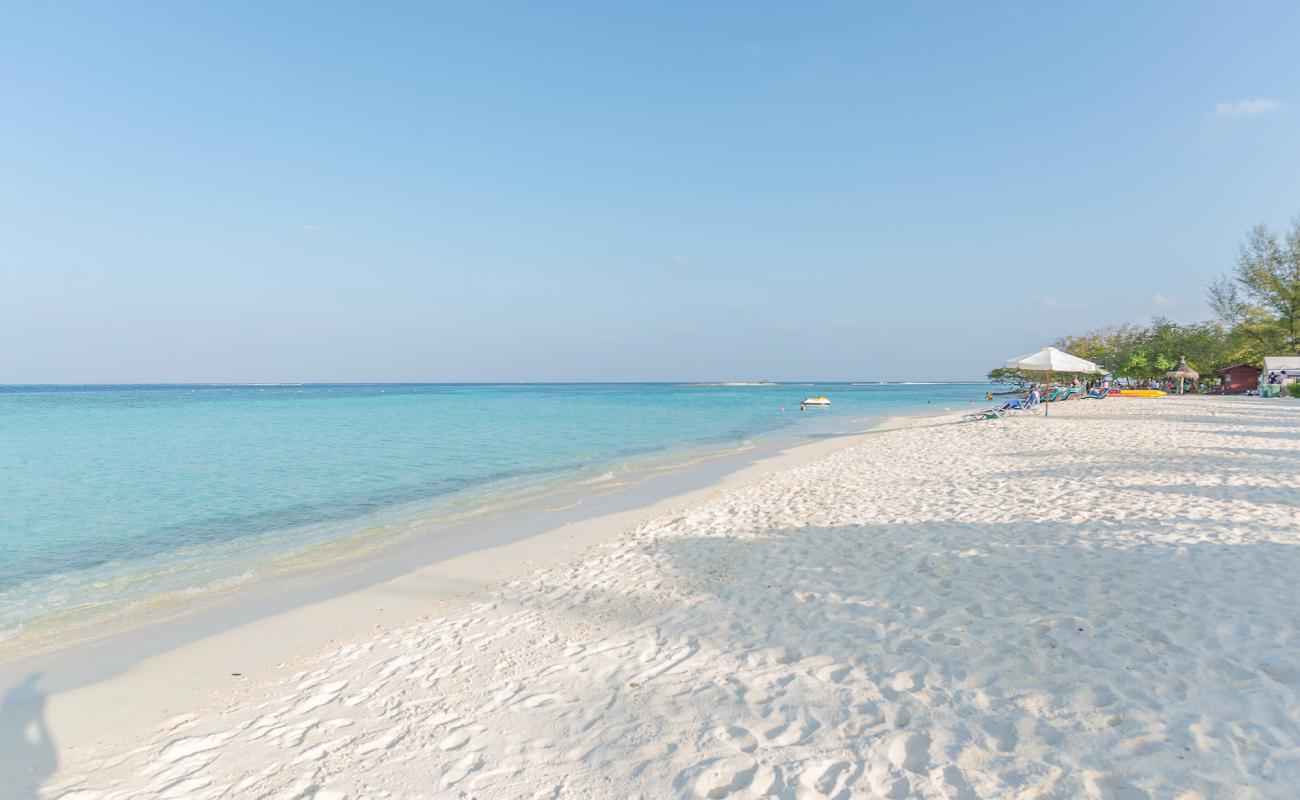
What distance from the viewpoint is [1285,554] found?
5355 mm

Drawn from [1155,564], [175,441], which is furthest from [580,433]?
[1155,564]

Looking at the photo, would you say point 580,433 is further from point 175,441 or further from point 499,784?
point 499,784

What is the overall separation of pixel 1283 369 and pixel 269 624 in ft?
180

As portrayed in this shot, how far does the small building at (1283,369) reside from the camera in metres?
38.5

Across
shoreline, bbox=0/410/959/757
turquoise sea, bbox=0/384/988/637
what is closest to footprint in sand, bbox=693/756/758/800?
shoreline, bbox=0/410/959/757

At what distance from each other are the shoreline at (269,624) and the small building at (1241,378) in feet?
178

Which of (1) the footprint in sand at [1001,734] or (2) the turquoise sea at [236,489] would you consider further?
(2) the turquoise sea at [236,489]

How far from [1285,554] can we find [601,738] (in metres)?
6.16

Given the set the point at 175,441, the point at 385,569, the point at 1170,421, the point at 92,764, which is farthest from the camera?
the point at 175,441

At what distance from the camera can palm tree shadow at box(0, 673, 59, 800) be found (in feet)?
11.8

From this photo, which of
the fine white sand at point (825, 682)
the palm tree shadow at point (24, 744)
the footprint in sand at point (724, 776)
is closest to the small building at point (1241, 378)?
the fine white sand at point (825, 682)

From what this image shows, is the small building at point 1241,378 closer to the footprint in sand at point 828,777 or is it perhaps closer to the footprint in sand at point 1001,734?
the footprint in sand at point 1001,734

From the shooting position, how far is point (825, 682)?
12.1 ft

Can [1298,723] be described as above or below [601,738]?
above
